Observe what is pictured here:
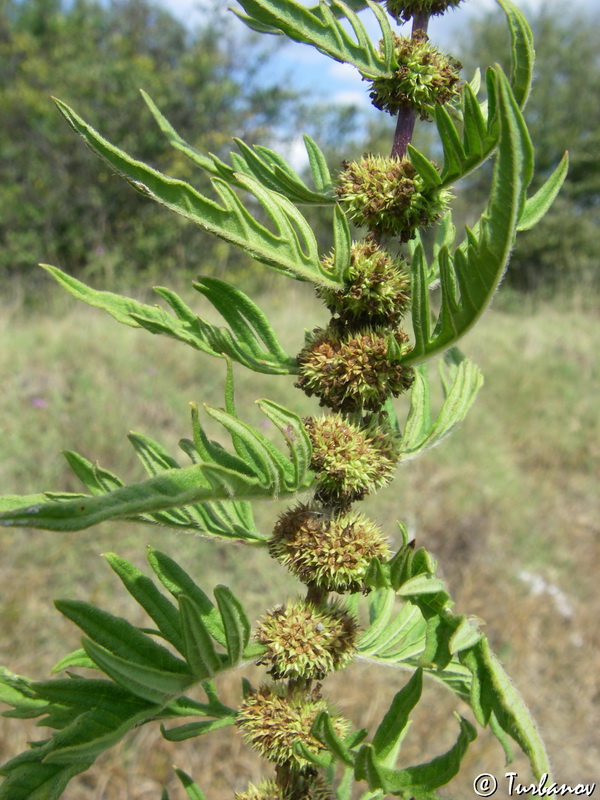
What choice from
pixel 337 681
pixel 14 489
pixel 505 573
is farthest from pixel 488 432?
pixel 14 489

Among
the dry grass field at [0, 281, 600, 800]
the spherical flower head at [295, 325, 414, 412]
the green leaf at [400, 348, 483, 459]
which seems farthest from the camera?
the dry grass field at [0, 281, 600, 800]

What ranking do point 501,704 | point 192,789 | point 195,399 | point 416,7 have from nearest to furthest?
point 501,704 < point 416,7 < point 192,789 < point 195,399

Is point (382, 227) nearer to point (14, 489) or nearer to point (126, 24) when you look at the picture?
point (14, 489)

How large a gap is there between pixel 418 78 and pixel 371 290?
0.24m

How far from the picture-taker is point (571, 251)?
15234mm

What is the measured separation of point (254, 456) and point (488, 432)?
579cm

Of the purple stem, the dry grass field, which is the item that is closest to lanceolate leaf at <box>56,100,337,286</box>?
the purple stem

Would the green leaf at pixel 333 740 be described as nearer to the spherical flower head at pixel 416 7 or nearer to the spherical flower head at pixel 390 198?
the spherical flower head at pixel 390 198

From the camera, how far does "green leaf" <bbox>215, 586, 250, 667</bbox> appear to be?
2.02 ft

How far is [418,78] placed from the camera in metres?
0.73

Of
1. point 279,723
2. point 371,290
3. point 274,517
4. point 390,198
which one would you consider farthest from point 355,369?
point 274,517

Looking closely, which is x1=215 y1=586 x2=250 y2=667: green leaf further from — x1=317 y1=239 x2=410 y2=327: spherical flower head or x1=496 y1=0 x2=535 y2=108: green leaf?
x1=496 y1=0 x2=535 y2=108: green leaf

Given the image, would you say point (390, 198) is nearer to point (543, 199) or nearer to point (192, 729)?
point (543, 199)

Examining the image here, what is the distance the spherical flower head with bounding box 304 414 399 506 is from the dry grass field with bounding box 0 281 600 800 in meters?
1.76
